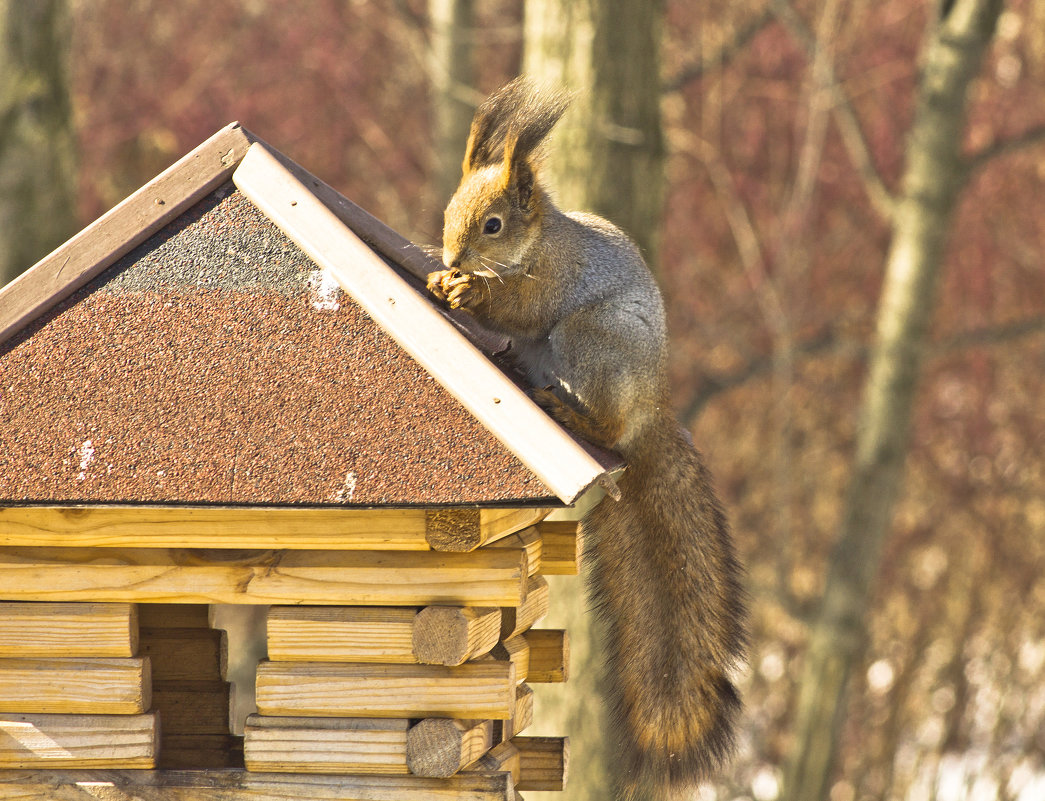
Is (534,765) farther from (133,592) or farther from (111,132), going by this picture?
(111,132)

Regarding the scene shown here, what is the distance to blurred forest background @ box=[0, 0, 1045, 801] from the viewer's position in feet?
16.9

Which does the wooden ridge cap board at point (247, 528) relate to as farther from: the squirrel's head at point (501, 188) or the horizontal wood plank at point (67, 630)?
the squirrel's head at point (501, 188)

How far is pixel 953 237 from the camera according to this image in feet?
22.5

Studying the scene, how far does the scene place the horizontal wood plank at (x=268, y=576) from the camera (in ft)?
6.53

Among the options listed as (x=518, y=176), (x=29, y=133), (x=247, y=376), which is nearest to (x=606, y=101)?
(x=518, y=176)

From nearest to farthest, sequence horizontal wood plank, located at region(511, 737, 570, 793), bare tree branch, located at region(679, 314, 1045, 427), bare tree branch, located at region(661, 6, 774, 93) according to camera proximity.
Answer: horizontal wood plank, located at region(511, 737, 570, 793), bare tree branch, located at region(679, 314, 1045, 427), bare tree branch, located at region(661, 6, 774, 93)

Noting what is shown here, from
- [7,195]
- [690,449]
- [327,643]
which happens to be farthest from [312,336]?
[7,195]

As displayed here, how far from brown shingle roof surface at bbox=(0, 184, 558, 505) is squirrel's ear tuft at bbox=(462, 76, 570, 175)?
525mm

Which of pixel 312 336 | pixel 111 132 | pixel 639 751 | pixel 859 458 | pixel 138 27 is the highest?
pixel 138 27

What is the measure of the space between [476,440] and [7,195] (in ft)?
9.77

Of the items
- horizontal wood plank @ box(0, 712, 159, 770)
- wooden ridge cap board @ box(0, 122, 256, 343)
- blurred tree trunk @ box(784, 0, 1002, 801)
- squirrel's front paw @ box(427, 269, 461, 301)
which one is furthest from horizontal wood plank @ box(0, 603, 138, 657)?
blurred tree trunk @ box(784, 0, 1002, 801)

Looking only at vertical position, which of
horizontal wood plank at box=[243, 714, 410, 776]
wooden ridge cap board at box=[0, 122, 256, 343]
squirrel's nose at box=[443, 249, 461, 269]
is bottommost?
horizontal wood plank at box=[243, 714, 410, 776]

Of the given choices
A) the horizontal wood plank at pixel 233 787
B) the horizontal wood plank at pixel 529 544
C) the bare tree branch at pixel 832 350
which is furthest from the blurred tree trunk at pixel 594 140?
the horizontal wood plank at pixel 233 787

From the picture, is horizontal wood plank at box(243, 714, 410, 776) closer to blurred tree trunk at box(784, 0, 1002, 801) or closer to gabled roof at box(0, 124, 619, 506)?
gabled roof at box(0, 124, 619, 506)
